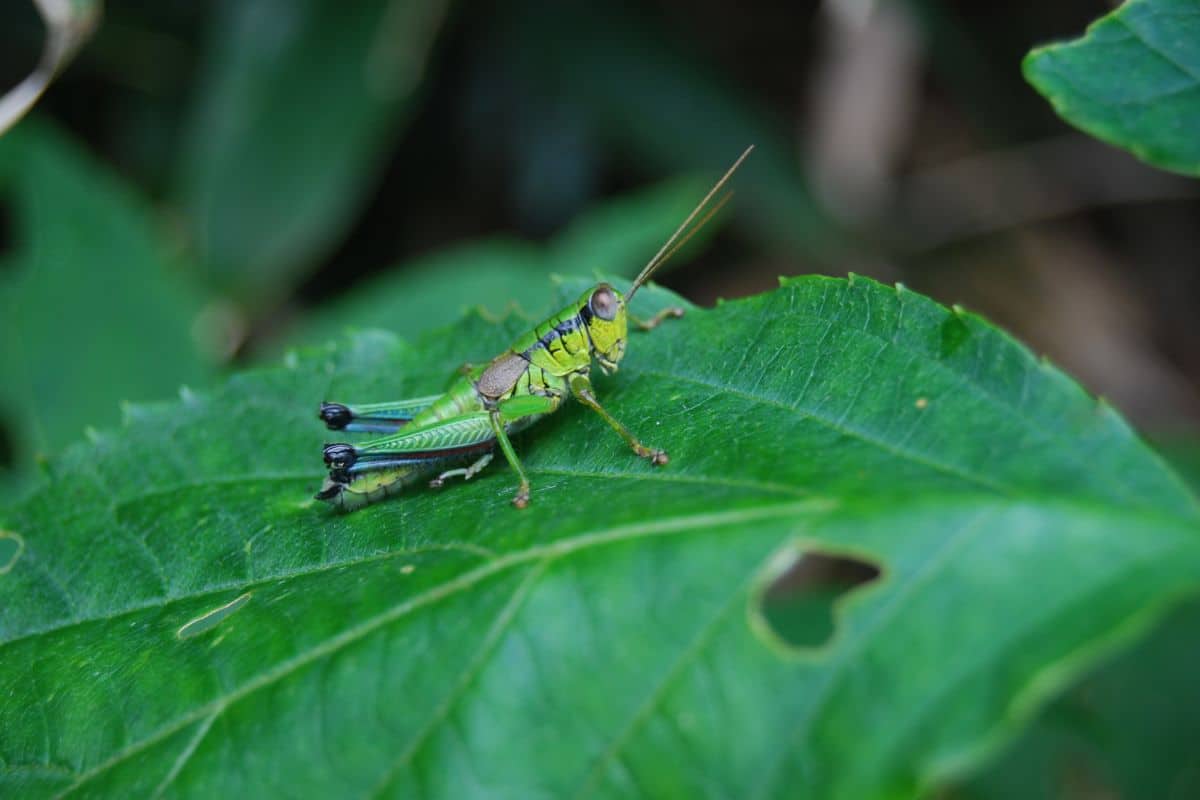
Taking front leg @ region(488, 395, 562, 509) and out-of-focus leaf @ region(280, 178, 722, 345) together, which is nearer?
front leg @ region(488, 395, 562, 509)

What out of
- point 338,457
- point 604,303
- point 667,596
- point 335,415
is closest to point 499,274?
Answer: point 604,303

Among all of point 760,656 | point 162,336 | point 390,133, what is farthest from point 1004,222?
point 760,656

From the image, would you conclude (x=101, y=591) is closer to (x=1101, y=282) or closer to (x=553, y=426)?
(x=553, y=426)

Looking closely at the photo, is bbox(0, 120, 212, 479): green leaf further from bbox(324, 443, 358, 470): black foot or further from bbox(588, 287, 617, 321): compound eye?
bbox(588, 287, 617, 321): compound eye

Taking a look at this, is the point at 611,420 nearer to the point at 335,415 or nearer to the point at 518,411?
the point at 518,411

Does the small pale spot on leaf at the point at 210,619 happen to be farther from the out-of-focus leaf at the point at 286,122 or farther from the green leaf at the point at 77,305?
the out-of-focus leaf at the point at 286,122

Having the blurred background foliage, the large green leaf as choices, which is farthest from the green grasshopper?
the large green leaf

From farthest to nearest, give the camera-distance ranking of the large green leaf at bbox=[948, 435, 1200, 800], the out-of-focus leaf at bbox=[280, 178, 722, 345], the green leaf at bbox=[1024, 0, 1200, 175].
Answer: the out-of-focus leaf at bbox=[280, 178, 722, 345] < the large green leaf at bbox=[948, 435, 1200, 800] < the green leaf at bbox=[1024, 0, 1200, 175]
